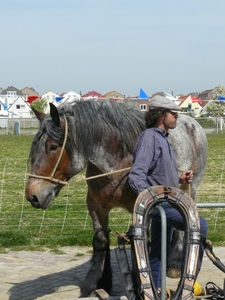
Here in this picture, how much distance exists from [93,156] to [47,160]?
0.47 meters

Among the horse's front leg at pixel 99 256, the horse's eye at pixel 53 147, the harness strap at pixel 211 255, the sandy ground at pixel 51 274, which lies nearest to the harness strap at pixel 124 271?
the harness strap at pixel 211 255

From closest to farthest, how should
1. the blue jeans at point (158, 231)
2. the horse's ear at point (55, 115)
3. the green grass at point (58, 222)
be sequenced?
the blue jeans at point (158, 231) < the horse's ear at point (55, 115) < the green grass at point (58, 222)

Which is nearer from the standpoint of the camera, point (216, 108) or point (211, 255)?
point (211, 255)

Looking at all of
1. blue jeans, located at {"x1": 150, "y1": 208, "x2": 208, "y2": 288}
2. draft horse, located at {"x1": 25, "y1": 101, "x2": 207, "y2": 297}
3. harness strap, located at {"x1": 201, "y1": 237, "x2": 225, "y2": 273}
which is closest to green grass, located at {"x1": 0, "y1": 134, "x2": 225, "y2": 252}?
draft horse, located at {"x1": 25, "y1": 101, "x2": 207, "y2": 297}

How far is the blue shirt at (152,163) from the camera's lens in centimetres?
483

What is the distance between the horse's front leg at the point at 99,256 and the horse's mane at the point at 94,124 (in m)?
0.78

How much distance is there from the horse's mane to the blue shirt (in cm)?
98

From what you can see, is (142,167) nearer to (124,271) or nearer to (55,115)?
(124,271)

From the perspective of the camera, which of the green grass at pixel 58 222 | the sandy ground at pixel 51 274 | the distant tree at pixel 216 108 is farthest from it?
the distant tree at pixel 216 108

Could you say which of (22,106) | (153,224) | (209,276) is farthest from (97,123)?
(22,106)

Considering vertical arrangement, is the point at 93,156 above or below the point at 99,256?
above

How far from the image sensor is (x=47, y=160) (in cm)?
570

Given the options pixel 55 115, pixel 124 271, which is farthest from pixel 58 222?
pixel 124 271

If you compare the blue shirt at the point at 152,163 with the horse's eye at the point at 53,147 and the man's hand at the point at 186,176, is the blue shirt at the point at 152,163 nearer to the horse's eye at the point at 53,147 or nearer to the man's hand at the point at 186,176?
the man's hand at the point at 186,176
